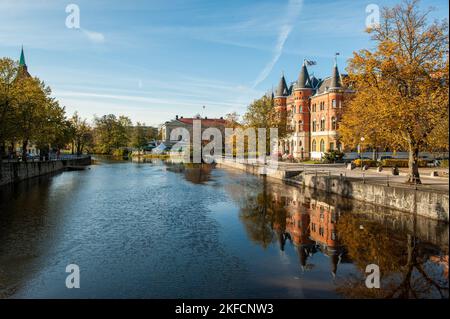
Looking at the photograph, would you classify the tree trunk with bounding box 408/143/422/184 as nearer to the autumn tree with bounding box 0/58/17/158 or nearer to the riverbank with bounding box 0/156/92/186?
the autumn tree with bounding box 0/58/17/158

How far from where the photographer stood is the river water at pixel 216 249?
12.5 meters

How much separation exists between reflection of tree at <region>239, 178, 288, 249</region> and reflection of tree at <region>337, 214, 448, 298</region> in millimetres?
3469

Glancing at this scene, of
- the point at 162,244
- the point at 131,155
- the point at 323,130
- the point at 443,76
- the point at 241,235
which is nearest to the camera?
the point at 162,244

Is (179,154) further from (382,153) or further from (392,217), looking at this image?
(392,217)

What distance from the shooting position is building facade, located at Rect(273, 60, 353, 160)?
66.5 metres

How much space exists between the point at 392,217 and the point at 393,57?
41.3 ft

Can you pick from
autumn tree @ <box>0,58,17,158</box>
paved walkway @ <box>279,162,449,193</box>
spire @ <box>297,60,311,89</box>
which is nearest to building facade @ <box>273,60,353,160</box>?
spire @ <box>297,60,311,89</box>

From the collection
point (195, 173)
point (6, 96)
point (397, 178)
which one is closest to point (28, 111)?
point (6, 96)

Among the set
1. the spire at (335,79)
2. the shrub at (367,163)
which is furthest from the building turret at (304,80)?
the shrub at (367,163)

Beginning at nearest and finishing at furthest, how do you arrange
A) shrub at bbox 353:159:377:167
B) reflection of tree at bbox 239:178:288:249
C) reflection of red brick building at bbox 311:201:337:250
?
reflection of red brick building at bbox 311:201:337:250 < reflection of tree at bbox 239:178:288:249 < shrub at bbox 353:159:377:167

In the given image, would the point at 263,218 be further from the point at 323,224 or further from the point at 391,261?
the point at 391,261

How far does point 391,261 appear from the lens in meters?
15.4

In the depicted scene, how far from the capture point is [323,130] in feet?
229

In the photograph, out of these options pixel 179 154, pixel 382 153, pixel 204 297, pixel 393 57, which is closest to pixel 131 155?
pixel 179 154
